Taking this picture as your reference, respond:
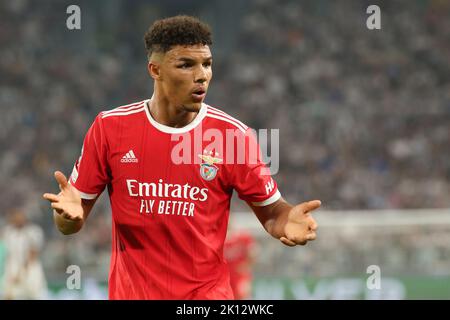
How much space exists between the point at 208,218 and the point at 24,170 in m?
13.7

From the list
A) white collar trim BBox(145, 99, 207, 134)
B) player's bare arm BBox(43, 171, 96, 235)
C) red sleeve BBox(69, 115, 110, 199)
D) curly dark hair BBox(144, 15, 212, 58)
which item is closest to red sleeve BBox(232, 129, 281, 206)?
white collar trim BBox(145, 99, 207, 134)

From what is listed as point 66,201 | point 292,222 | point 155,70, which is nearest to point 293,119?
point 155,70

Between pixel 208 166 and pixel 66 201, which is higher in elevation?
pixel 208 166

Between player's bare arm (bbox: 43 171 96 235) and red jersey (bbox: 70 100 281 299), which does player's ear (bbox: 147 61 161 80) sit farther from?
player's bare arm (bbox: 43 171 96 235)

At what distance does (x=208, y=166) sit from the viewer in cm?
526

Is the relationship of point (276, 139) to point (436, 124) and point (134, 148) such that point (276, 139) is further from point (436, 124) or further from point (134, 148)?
point (134, 148)

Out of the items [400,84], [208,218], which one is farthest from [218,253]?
[400,84]

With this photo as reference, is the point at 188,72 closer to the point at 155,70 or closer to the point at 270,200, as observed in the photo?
the point at 155,70

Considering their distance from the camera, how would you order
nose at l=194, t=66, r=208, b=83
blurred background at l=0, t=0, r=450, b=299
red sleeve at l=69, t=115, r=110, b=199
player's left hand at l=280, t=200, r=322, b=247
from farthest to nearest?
blurred background at l=0, t=0, r=450, b=299, red sleeve at l=69, t=115, r=110, b=199, nose at l=194, t=66, r=208, b=83, player's left hand at l=280, t=200, r=322, b=247

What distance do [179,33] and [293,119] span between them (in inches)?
583

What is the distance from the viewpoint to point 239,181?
5277mm

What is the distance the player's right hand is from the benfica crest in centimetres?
72

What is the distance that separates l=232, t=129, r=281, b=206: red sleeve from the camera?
207 inches

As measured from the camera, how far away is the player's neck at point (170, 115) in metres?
5.34
